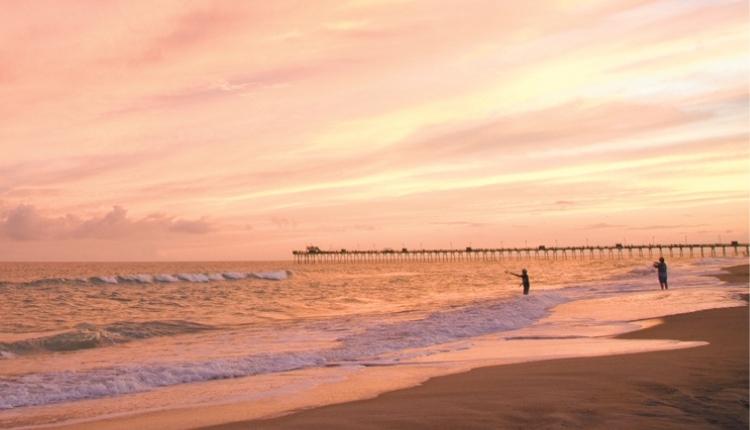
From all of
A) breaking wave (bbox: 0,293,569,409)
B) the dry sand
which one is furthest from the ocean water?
the dry sand

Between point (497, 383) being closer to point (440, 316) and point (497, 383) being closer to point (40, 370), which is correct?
point (40, 370)

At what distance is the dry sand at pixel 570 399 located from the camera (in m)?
7.16

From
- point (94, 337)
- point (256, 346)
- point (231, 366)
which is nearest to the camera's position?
point (231, 366)

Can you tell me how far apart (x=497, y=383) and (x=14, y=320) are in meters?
22.1

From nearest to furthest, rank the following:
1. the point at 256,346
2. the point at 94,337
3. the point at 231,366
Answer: the point at 231,366, the point at 256,346, the point at 94,337

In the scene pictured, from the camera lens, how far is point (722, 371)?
32.2 ft

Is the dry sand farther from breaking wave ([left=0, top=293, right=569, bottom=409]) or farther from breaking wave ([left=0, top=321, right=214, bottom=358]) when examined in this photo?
breaking wave ([left=0, top=321, right=214, bottom=358])

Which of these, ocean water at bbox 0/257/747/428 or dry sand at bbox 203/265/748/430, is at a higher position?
dry sand at bbox 203/265/748/430

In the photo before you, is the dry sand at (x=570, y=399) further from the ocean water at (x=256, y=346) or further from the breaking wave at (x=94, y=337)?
the breaking wave at (x=94, y=337)

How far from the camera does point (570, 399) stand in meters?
8.20

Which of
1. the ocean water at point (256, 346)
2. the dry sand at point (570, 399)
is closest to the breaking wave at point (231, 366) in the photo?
the ocean water at point (256, 346)

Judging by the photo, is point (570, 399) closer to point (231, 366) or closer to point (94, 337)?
point (231, 366)

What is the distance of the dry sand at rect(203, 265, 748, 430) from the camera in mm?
7164

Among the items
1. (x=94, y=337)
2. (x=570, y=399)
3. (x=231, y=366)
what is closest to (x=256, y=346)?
(x=231, y=366)
